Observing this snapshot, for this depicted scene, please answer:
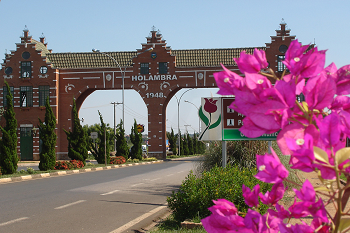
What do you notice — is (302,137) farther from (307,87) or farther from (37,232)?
(37,232)

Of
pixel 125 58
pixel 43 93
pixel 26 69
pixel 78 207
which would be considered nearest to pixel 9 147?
pixel 78 207

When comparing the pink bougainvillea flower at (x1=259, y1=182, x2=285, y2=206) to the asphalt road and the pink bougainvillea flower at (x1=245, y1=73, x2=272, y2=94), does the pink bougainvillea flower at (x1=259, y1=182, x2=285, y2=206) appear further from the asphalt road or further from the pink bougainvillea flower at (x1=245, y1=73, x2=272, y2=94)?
the asphalt road

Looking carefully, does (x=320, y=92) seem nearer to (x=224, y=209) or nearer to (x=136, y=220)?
(x=224, y=209)

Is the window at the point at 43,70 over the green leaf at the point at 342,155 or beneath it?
over

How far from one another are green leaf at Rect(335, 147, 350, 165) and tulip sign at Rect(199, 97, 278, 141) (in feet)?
30.0

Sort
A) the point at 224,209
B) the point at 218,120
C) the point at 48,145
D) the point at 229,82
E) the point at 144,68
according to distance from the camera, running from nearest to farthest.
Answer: the point at 229,82 → the point at 224,209 → the point at 218,120 → the point at 48,145 → the point at 144,68

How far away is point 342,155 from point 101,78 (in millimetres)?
46973

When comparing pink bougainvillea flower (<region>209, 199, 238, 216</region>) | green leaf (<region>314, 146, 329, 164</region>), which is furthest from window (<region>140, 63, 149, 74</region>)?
green leaf (<region>314, 146, 329, 164</region>)

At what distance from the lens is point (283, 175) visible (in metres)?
1.33

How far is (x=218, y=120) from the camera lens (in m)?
10.6

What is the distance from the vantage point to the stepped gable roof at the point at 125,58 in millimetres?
46725

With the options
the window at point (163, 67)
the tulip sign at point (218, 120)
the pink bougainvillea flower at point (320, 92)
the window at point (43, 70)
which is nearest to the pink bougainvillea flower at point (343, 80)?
the pink bougainvillea flower at point (320, 92)

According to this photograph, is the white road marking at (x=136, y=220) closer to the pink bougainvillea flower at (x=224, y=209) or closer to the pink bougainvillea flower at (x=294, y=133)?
the pink bougainvillea flower at (x=224, y=209)

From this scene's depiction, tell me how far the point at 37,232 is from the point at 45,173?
51.0ft
